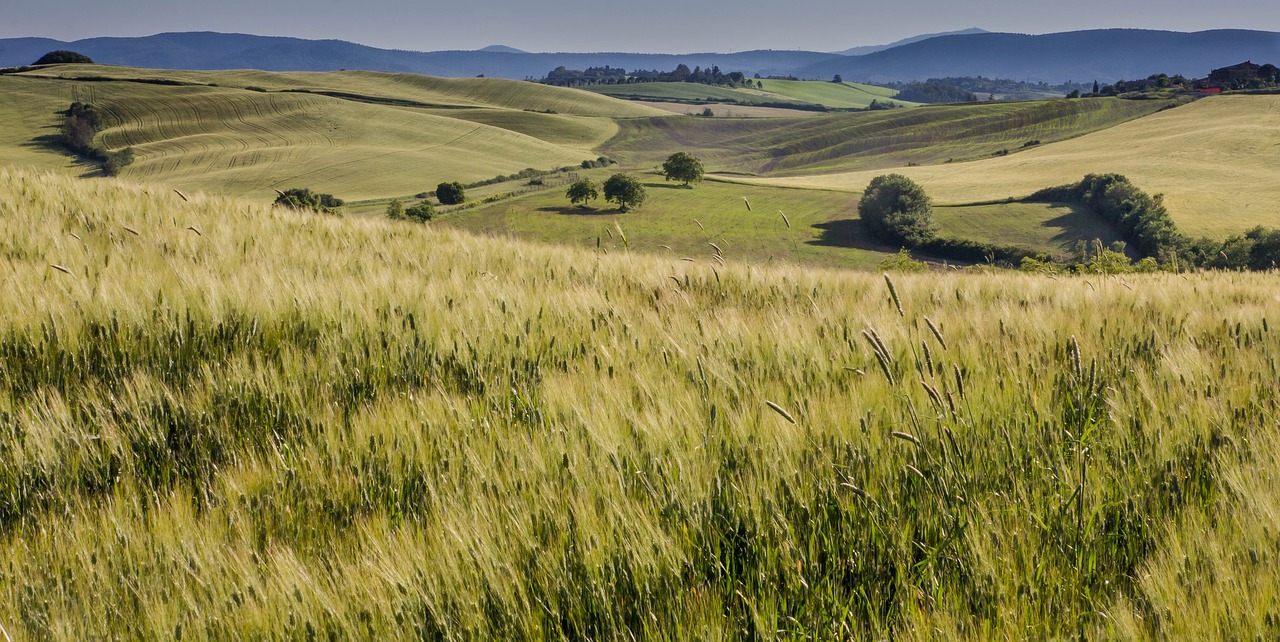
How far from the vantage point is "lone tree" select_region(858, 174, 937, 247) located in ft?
290

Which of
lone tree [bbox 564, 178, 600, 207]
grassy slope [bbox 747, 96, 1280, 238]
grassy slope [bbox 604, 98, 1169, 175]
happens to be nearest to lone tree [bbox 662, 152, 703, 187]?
grassy slope [bbox 747, 96, 1280, 238]

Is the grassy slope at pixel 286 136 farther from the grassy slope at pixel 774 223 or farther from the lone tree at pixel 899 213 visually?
the lone tree at pixel 899 213

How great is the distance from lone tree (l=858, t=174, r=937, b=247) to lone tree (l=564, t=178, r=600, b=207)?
123ft

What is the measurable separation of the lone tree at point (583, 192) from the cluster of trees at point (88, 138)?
71.0m

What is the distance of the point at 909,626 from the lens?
1.44 m

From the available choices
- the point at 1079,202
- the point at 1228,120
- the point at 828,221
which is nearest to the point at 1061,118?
the point at 1228,120

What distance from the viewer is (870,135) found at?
16762 cm

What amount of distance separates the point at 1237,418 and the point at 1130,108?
7261 inches

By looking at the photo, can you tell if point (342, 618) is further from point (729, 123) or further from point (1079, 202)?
point (729, 123)

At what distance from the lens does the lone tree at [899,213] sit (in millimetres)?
88500

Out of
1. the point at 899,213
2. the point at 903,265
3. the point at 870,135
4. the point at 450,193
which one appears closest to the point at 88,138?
the point at 450,193

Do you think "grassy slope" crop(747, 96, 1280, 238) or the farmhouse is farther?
the farmhouse

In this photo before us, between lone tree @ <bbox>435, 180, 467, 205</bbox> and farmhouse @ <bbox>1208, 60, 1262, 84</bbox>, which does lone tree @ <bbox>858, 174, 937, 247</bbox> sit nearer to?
lone tree @ <bbox>435, 180, 467, 205</bbox>

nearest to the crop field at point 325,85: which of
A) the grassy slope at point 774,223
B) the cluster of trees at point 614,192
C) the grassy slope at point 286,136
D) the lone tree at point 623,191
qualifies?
the grassy slope at point 286,136
